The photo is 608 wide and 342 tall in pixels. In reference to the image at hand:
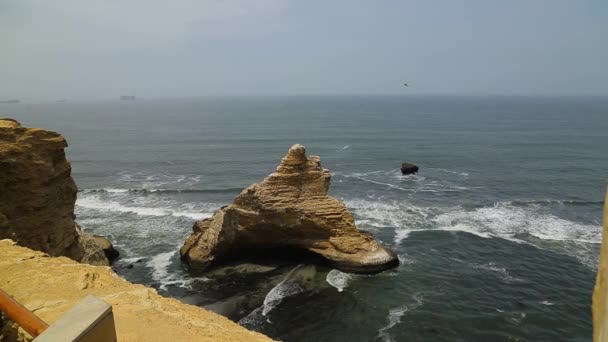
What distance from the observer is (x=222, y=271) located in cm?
3061

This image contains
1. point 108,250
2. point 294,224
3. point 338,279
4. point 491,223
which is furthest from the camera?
point 491,223

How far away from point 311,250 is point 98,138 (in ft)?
284

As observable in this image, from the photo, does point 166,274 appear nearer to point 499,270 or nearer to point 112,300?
point 112,300

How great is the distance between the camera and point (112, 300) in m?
9.35

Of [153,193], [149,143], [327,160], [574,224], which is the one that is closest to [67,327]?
[574,224]

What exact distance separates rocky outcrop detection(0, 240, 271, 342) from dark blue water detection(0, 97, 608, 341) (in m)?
14.6

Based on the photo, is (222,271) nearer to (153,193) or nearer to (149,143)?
(153,193)

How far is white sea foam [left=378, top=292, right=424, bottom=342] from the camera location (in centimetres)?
2288

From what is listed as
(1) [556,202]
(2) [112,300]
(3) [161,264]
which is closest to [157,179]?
(3) [161,264]

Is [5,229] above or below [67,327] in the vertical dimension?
below

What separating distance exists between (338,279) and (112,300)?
69.4 ft

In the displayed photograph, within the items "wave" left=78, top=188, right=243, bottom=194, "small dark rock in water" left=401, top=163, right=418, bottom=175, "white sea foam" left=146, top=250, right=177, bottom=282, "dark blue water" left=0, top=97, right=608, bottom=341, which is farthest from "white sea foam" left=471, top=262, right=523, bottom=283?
"wave" left=78, top=188, right=243, bottom=194

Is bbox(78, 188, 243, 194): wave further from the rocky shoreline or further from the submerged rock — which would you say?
the rocky shoreline

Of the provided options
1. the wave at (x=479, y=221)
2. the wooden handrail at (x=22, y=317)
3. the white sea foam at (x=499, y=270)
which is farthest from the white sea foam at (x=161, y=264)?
the wooden handrail at (x=22, y=317)
